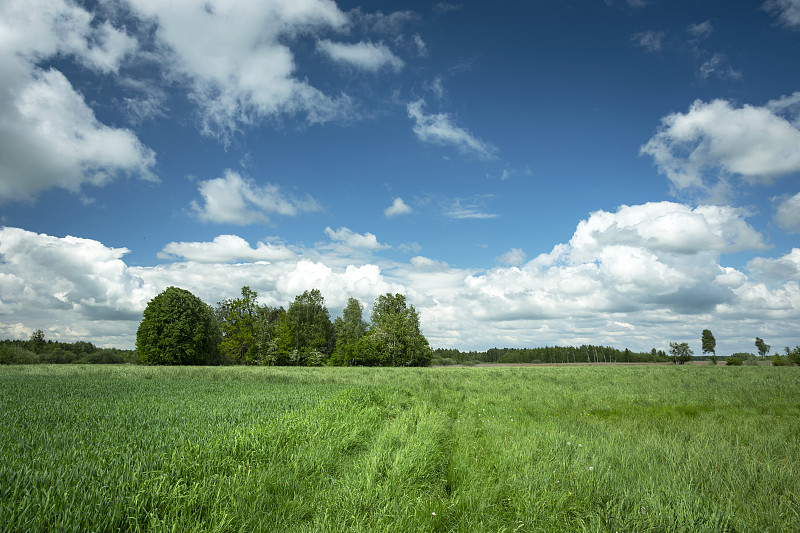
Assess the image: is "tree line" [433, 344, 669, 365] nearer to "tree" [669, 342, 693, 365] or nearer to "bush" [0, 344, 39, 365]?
"tree" [669, 342, 693, 365]

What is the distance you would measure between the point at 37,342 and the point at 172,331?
52.4 m

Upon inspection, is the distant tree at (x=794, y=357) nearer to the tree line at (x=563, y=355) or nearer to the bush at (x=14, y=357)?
the tree line at (x=563, y=355)

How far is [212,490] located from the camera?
456 centimetres

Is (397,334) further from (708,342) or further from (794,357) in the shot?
(708,342)

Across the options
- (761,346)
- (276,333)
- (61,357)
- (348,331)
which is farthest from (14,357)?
(761,346)

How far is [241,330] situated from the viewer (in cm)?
6012

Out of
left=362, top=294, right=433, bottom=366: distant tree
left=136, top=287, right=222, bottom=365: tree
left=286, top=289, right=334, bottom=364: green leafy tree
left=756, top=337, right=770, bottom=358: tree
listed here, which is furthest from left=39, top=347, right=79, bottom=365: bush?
left=756, top=337, right=770, bottom=358: tree

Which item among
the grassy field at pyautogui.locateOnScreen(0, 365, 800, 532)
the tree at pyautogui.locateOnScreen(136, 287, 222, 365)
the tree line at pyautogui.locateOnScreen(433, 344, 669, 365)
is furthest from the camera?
the tree line at pyautogui.locateOnScreen(433, 344, 669, 365)

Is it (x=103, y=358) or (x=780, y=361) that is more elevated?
(x=780, y=361)

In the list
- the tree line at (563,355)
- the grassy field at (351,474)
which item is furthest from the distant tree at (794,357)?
the tree line at (563,355)

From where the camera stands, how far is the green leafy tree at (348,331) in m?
64.2

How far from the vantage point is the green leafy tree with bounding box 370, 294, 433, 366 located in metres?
63.0

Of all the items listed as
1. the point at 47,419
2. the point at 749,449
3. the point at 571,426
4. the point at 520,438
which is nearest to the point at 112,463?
the point at 47,419

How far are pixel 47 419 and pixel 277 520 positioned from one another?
21.4 ft
